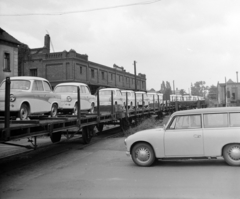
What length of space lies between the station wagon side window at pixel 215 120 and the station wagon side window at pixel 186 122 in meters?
0.17

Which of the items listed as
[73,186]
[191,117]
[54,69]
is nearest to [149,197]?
[73,186]

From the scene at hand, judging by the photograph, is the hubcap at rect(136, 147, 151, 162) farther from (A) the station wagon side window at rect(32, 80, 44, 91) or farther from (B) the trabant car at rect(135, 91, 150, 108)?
(B) the trabant car at rect(135, 91, 150, 108)

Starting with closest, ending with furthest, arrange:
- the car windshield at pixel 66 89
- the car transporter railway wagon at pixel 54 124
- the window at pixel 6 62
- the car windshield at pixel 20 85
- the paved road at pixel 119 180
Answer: the paved road at pixel 119 180 → the car transporter railway wagon at pixel 54 124 → the car windshield at pixel 20 85 → the car windshield at pixel 66 89 → the window at pixel 6 62

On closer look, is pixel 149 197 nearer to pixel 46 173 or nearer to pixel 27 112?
pixel 46 173

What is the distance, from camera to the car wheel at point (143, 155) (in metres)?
6.98

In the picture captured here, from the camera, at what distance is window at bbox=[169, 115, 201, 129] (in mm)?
6926

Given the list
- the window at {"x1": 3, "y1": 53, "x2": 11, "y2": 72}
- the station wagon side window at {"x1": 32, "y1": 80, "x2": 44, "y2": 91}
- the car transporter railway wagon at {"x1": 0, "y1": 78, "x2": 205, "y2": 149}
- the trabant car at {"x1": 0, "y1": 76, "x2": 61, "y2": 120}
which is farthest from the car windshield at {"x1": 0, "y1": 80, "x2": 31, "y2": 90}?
the window at {"x1": 3, "y1": 53, "x2": 11, "y2": 72}

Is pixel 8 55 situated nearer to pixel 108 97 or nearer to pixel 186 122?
pixel 108 97

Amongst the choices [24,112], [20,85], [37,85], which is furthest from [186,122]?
[20,85]

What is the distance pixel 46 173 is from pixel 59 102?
14.9 ft

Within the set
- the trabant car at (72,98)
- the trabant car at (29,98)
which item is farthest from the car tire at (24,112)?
the trabant car at (72,98)

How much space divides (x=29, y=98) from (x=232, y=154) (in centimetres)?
604

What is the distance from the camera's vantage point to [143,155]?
23.1 feet

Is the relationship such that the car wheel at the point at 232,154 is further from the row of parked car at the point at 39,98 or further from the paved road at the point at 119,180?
the row of parked car at the point at 39,98
